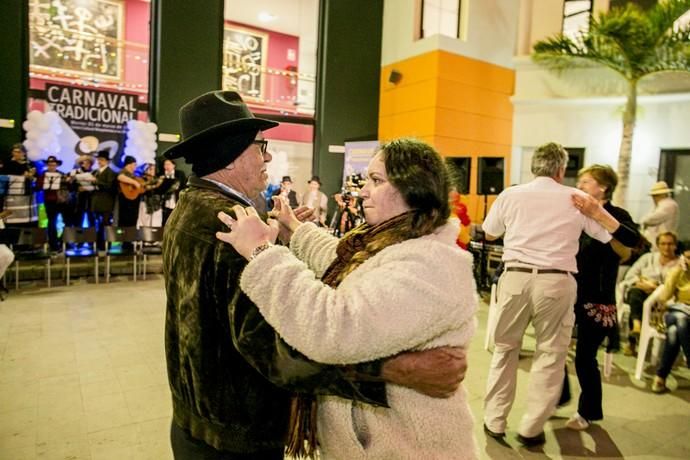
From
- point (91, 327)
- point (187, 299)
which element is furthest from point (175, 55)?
point (187, 299)

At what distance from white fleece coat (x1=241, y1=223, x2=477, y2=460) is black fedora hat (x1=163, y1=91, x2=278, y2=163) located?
407 millimetres

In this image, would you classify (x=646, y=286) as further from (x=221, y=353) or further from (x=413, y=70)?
(x=413, y=70)

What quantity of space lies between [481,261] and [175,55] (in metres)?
6.75

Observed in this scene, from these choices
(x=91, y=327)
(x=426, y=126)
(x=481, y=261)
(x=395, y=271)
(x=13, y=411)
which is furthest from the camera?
(x=426, y=126)

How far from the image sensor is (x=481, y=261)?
21.8ft

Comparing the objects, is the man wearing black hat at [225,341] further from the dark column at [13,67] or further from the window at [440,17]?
the window at [440,17]

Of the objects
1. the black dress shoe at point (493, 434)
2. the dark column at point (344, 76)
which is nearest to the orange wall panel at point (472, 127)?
the dark column at point (344, 76)

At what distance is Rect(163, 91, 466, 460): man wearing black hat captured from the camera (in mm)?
1029

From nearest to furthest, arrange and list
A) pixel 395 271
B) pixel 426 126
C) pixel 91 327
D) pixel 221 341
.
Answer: pixel 395 271 → pixel 221 341 → pixel 91 327 → pixel 426 126

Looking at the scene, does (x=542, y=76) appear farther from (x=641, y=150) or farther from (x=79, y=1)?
(x=79, y=1)

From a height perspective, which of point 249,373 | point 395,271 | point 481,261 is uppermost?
point 395,271

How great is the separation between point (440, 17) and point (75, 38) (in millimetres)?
7301

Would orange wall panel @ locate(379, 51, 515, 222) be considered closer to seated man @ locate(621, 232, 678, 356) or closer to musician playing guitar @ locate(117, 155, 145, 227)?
seated man @ locate(621, 232, 678, 356)

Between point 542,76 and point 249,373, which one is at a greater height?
point 542,76
